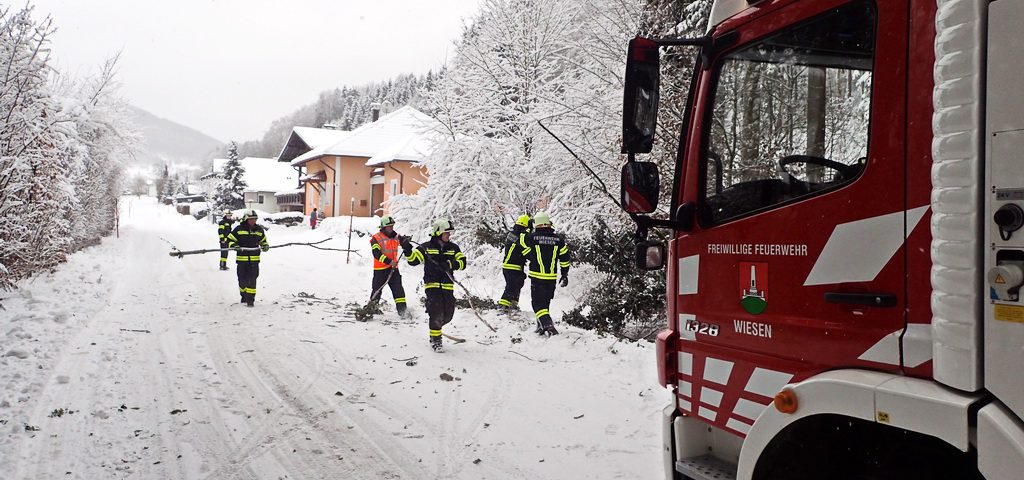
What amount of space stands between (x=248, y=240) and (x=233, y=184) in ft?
168

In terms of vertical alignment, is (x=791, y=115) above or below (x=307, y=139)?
below

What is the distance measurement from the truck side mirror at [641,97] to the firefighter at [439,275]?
222 inches

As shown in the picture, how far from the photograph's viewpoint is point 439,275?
8344 millimetres

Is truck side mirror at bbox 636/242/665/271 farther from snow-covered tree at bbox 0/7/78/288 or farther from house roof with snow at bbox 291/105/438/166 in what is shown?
house roof with snow at bbox 291/105/438/166

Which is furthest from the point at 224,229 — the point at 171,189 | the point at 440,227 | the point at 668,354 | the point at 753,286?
the point at 171,189

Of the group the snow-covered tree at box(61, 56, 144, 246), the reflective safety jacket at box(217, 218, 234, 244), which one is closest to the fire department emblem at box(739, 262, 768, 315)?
the reflective safety jacket at box(217, 218, 234, 244)

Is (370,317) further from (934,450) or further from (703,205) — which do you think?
(934,450)

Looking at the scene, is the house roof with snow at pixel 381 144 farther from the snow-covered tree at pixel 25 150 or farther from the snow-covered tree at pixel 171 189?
the snow-covered tree at pixel 171 189

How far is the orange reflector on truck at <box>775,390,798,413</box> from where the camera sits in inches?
91.1

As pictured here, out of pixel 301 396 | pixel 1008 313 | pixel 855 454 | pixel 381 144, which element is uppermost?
pixel 381 144

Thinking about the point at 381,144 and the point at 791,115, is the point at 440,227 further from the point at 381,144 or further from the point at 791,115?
the point at 381,144

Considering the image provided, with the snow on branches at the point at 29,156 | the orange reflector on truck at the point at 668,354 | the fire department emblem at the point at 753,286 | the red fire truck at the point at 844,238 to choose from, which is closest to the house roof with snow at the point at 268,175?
the snow on branches at the point at 29,156

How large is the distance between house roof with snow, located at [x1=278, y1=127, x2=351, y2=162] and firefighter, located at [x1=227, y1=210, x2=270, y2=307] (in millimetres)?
32906

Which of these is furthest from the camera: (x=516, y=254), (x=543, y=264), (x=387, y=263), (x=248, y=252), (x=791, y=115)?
(x=248, y=252)
